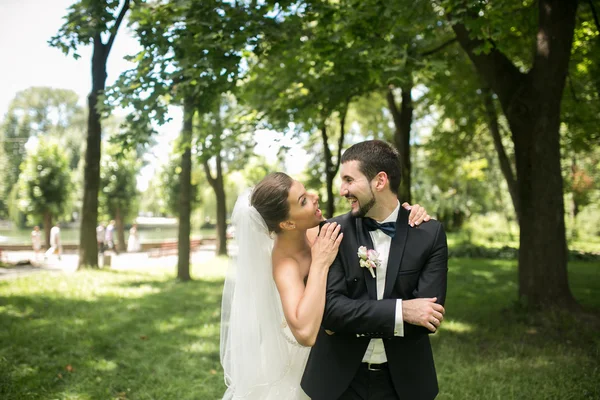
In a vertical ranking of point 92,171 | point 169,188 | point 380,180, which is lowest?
point 380,180

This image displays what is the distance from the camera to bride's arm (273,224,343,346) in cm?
268

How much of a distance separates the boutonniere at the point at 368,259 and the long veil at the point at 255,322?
855 millimetres

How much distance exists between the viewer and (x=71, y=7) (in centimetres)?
782

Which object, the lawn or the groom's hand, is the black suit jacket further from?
the lawn

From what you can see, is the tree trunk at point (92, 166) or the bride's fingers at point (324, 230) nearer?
the bride's fingers at point (324, 230)

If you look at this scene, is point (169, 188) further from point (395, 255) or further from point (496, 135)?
point (395, 255)

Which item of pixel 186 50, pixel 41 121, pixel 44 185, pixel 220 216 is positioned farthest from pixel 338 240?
pixel 41 121

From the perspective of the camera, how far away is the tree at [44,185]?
31.3 m

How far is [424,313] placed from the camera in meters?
2.53

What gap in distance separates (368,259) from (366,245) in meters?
0.15

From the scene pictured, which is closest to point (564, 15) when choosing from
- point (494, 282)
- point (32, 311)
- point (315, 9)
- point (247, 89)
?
point (315, 9)

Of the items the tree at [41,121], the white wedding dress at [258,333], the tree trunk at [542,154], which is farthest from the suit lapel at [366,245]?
the tree at [41,121]

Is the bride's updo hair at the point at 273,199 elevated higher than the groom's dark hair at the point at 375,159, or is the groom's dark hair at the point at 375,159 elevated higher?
the groom's dark hair at the point at 375,159

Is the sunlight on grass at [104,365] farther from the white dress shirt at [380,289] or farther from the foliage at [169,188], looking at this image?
the foliage at [169,188]
